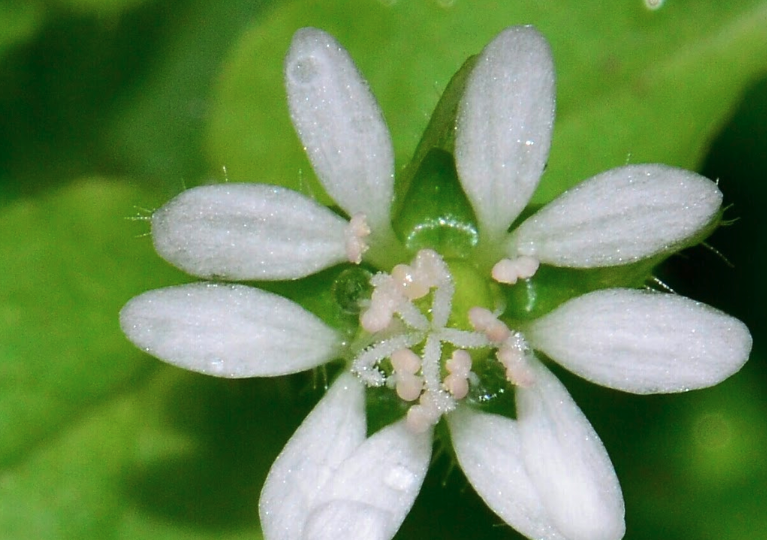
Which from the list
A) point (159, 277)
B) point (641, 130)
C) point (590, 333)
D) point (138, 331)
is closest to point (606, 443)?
point (641, 130)

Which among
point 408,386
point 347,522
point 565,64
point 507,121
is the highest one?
point 507,121

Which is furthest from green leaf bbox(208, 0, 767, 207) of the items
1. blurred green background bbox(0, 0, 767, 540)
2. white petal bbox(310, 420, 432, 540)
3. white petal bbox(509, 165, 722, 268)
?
white petal bbox(310, 420, 432, 540)

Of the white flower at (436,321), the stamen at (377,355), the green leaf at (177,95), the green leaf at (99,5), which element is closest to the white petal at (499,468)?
the white flower at (436,321)

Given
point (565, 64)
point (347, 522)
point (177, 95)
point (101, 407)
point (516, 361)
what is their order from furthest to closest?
point (177, 95) → point (565, 64) → point (101, 407) → point (516, 361) → point (347, 522)

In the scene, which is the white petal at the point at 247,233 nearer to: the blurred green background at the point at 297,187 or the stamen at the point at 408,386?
the stamen at the point at 408,386

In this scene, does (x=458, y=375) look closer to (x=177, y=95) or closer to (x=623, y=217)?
(x=623, y=217)

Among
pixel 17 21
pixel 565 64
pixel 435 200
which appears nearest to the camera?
pixel 435 200

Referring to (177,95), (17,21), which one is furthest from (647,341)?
(17,21)

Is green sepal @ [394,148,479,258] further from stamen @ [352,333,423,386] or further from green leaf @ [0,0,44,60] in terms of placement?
green leaf @ [0,0,44,60]
